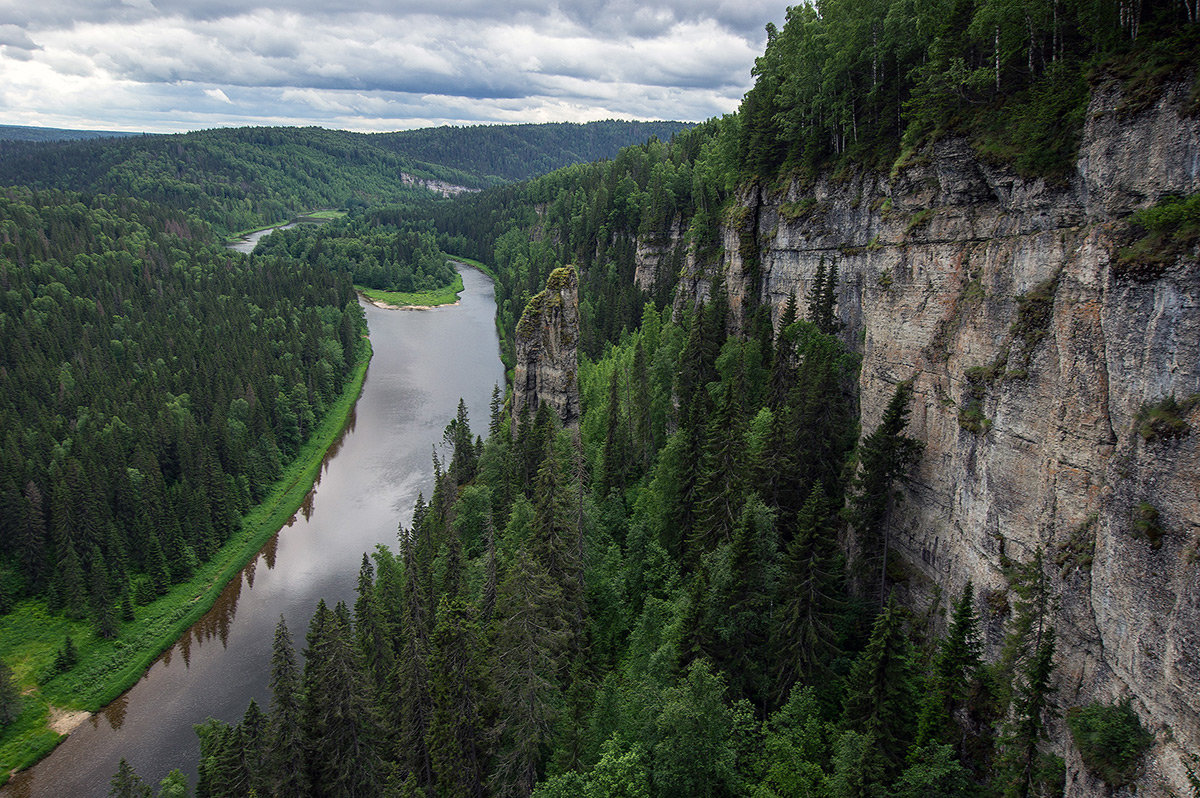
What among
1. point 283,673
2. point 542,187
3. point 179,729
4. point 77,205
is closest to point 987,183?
point 283,673

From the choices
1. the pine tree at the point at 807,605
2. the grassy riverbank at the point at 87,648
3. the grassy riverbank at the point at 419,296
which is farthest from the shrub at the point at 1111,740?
the grassy riverbank at the point at 419,296

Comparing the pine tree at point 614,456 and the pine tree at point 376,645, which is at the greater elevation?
the pine tree at point 614,456

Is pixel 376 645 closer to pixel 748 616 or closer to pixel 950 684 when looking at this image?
pixel 748 616

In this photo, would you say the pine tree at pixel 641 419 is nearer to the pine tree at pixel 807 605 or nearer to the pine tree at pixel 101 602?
the pine tree at pixel 807 605

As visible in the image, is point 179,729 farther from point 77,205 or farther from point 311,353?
point 77,205

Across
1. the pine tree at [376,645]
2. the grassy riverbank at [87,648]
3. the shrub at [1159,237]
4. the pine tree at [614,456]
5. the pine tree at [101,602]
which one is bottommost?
the grassy riverbank at [87,648]

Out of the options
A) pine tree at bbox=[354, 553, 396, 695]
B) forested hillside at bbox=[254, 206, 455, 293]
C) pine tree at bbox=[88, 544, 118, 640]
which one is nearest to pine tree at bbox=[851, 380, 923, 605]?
pine tree at bbox=[354, 553, 396, 695]

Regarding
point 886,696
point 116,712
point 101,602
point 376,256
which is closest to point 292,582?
point 101,602
